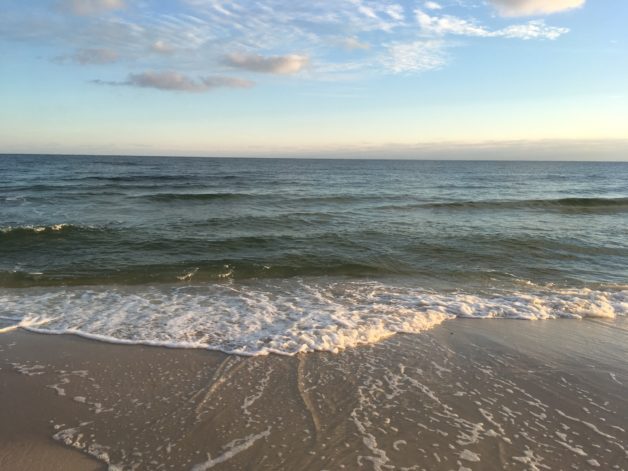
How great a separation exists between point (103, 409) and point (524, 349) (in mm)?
6080

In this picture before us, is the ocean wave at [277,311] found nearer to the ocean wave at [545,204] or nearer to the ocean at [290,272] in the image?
the ocean at [290,272]

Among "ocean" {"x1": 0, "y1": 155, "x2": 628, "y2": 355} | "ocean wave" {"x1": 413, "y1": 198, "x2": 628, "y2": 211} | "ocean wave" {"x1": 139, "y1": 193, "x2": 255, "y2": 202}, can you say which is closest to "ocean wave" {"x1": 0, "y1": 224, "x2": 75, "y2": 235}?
"ocean" {"x1": 0, "y1": 155, "x2": 628, "y2": 355}

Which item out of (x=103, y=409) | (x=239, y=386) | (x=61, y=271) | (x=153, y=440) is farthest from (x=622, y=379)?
(x=61, y=271)

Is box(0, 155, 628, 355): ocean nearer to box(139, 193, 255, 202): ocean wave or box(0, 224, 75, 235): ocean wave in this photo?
box(0, 224, 75, 235): ocean wave

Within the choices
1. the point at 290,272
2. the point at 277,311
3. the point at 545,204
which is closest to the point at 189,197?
the point at 290,272

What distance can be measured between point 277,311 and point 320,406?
11.4ft

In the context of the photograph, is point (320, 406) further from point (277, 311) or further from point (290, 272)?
point (290, 272)

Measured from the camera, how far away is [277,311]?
8.17 meters

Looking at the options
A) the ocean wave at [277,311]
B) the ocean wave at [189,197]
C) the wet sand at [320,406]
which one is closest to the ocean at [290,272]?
the ocean wave at [277,311]

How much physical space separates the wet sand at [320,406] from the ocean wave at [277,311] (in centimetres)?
45

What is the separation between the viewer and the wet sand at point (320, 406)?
3.98m

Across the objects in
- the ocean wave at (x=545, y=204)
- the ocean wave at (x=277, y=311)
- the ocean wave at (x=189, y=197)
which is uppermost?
the ocean wave at (x=189, y=197)

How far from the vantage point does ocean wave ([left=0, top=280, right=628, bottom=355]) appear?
6797 millimetres

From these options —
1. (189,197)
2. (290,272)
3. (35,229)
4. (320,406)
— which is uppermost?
(189,197)
